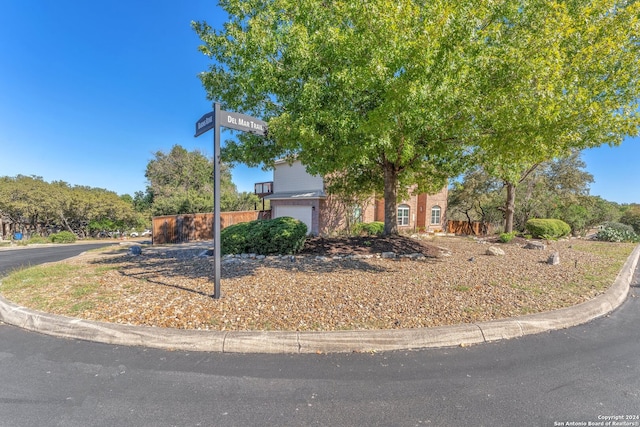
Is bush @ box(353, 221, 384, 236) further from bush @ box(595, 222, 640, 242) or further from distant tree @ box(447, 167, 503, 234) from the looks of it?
bush @ box(595, 222, 640, 242)

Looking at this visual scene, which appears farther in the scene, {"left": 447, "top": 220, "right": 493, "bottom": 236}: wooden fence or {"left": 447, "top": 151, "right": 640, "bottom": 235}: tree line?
{"left": 447, "top": 220, "right": 493, "bottom": 236}: wooden fence

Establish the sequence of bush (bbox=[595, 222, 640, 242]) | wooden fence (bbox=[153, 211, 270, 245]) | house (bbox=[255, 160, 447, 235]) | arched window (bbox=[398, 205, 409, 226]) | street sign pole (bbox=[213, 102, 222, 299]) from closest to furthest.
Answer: street sign pole (bbox=[213, 102, 222, 299]), bush (bbox=[595, 222, 640, 242]), wooden fence (bbox=[153, 211, 270, 245]), house (bbox=[255, 160, 447, 235]), arched window (bbox=[398, 205, 409, 226])

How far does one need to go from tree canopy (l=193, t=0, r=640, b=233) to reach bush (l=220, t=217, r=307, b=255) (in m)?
2.39

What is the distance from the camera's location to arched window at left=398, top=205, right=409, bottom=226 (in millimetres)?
18938

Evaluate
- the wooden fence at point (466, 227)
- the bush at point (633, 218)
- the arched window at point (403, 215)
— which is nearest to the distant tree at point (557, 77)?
the arched window at point (403, 215)

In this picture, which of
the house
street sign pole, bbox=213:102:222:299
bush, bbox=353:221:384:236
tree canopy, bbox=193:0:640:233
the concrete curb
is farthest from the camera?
the house

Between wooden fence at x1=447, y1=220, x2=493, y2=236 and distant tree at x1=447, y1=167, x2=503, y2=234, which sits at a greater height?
distant tree at x1=447, y1=167, x2=503, y2=234

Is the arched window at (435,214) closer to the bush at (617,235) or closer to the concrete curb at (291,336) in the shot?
the bush at (617,235)

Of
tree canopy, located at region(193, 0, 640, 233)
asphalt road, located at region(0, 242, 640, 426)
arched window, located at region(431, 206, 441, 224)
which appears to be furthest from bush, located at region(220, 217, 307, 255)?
arched window, located at region(431, 206, 441, 224)

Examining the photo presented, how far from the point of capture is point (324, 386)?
259 cm

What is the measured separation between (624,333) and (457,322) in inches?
89.6

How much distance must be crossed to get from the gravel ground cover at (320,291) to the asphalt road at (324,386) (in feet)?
1.84

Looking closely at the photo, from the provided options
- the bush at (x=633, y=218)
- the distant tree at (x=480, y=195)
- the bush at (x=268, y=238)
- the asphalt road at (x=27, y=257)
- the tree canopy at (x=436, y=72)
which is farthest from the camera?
the bush at (x=633, y=218)

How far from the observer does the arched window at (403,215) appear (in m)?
18.9
